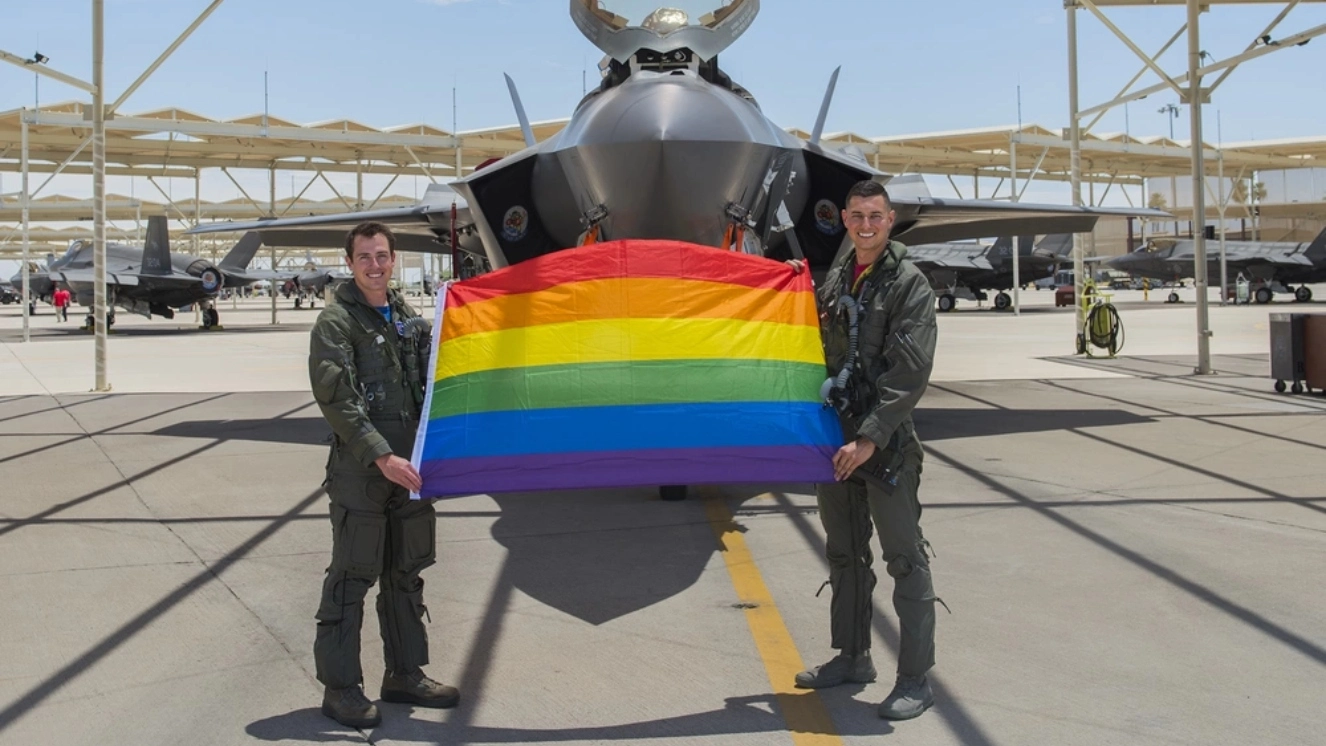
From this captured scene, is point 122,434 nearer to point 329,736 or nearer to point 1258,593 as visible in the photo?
point 329,736

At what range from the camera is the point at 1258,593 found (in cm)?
507

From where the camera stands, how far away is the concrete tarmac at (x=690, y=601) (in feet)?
12.2

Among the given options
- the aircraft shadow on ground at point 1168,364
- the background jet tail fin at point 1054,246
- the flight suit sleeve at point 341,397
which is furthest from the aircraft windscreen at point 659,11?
the background jet tail fin at point 1054,246

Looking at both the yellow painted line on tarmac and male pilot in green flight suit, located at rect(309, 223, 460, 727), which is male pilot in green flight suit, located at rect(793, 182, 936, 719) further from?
male pilot in green flight suit, located at rect(309, 223, 460, 727)

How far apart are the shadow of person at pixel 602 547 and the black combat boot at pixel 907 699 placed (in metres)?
1.63

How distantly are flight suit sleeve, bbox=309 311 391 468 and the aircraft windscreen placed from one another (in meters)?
5.13

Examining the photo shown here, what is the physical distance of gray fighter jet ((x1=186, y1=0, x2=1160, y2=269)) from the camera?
6602mm

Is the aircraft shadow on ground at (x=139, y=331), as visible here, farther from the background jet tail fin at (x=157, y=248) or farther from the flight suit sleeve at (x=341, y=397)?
the flight suit sleeve at (x=341, y=397)

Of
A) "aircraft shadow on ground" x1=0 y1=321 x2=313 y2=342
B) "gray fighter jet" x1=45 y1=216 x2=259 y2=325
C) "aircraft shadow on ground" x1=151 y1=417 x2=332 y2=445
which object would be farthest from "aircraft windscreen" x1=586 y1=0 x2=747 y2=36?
"aircraft shadow on ground" x1=0 y1=321 x2=313 y2=342

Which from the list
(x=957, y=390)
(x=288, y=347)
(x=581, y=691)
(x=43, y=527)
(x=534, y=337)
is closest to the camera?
(x=581, y=691)

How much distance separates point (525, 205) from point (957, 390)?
902cm

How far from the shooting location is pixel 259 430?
11.8 meters

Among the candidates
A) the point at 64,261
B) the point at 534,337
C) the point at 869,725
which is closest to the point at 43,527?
the point at 534,337

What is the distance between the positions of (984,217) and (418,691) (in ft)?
31.8
